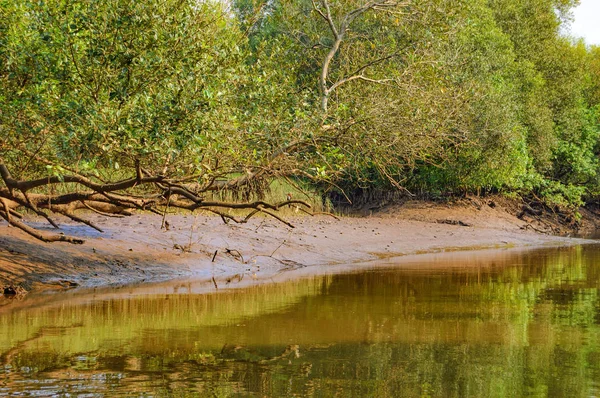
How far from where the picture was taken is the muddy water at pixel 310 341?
6.61m

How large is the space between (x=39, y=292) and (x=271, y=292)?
11.7 feet

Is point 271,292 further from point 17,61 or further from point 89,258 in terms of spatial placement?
point 17,61

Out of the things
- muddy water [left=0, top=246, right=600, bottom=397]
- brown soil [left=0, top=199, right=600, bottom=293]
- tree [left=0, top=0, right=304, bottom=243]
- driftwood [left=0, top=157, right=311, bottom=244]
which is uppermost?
tree [left=0, top=0, right=304, bottom=243]

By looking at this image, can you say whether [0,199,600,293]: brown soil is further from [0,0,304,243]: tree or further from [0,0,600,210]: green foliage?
[0,0,304,243]: tree

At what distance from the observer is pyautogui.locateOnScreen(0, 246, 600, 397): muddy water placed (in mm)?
6613

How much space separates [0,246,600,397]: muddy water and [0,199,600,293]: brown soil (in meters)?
1.28

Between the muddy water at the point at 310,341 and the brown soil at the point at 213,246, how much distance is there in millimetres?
1280

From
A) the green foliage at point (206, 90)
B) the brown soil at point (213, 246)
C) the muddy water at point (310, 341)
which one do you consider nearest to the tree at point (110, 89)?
the green foliage at point (206, 90)

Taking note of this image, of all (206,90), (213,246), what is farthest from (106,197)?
(213,246)

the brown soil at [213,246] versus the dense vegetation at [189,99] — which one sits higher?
the dense vegetation at [189,99]

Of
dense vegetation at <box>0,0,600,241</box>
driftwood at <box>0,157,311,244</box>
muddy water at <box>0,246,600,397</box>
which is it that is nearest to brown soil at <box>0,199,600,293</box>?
driftwood at <box>0,157,311,244</box>

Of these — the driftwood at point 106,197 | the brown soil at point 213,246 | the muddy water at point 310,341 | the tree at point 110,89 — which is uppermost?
the tree at point 110,89

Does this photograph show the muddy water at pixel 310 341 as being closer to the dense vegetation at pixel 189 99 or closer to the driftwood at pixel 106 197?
the driftwood at pixel 106 197

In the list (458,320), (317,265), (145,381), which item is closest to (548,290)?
(458,320)
